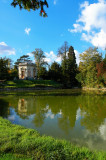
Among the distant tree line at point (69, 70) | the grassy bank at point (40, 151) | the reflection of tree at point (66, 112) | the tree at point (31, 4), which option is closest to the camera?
the grassy bank at point (40, 151)

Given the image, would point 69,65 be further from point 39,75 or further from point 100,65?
point 100,65

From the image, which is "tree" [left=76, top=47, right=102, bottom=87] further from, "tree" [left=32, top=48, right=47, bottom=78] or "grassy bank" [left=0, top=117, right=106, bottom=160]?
"grassy bank" [left=0, top=117, right=106, bottom=160]

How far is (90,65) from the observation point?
3109cm

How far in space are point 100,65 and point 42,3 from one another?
24551 millimetres

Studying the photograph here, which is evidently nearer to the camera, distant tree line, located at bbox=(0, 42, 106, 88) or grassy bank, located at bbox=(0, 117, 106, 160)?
grassy bank, located at bbox=(0, 117, 106, 160)

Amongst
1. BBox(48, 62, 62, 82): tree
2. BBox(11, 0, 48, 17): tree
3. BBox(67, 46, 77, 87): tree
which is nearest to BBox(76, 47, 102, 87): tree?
BBox(67, 46, 77, 87): tree

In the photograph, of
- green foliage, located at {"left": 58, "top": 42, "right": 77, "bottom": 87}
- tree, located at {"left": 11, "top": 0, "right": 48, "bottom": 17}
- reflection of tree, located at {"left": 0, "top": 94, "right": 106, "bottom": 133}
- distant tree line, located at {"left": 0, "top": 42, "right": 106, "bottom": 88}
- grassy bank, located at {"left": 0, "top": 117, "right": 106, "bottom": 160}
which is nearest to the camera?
grassy bank, located at {"left": 0, "top": 117, "right": 106, "bottom": 160}

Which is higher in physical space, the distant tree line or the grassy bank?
the distant tree line

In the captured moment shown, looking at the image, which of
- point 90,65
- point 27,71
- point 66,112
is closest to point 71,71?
point 90,65

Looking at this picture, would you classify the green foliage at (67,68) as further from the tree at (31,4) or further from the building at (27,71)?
the tree at (31,4)

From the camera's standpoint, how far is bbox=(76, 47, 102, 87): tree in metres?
30.5

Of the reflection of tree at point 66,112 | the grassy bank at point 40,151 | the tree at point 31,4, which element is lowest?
the reflection of tree at point 66,112

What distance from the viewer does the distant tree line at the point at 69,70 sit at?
30453 mm

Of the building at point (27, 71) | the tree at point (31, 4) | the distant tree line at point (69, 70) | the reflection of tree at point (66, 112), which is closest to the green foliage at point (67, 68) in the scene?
the distant tree line at point (69, 70)
